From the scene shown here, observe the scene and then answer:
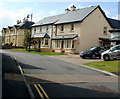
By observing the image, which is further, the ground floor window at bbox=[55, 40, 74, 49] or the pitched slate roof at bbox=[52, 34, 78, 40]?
the ground floor window at bbox=[55, 40, 74, 49]

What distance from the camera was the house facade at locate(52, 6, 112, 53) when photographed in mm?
36875

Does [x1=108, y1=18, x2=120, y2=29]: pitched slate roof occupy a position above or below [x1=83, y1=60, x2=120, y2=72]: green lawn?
above

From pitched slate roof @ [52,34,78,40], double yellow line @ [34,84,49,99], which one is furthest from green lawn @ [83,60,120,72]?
pitched slate roof @ [52,34,78,40]

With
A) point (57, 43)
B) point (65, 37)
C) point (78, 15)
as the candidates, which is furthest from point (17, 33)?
point (78, 15)

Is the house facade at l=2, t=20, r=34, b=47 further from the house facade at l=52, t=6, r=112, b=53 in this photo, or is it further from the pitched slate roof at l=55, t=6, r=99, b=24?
the house facade at l=52, t=6, r=112, b=53

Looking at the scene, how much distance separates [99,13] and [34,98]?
34.0 m

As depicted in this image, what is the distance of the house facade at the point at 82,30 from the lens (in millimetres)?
36875

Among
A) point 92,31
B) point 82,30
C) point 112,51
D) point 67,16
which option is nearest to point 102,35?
point 92,31

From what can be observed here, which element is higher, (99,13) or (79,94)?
(99,13)

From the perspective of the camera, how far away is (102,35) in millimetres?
40281

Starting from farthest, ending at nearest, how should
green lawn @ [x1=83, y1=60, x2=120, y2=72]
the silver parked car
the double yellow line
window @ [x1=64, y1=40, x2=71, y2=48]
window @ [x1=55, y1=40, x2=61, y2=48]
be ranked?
window @ [x1=55, y1=40, x2=61, y2=48] < window @ [x1=64, y1=40, x2=71, y2=48] < the silver parked car < green lawn @ [x1=83, y1=60, x2=120, y2=72] < the double yellow line

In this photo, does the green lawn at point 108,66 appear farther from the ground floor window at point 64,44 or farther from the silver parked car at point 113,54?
the ground floor window at point 64,44

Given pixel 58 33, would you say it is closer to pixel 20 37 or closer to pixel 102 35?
pixel 102 35

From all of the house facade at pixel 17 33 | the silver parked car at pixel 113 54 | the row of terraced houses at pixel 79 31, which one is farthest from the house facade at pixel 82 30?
the house facade at pixel 17 33
